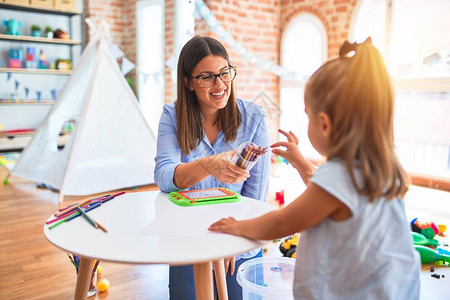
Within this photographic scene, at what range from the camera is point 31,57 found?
5.35 meters

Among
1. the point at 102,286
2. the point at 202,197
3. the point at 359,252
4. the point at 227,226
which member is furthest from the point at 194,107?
the point at 102,286

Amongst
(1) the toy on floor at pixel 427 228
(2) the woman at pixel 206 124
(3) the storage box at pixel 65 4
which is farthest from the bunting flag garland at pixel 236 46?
(3) the storage box at pixel 65 4

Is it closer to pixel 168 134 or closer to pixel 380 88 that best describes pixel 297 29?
pixel 168 134

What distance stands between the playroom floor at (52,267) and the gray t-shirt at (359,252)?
116cm

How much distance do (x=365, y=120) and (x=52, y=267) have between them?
6.08 feet

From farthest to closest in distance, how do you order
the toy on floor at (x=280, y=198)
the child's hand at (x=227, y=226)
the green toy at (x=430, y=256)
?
the toy on floor at (x=280, y=198)
the green toy at (x=430, y=256)
the child's hand at (x=227, y=226)

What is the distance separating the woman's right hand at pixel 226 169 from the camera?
115 centimetres

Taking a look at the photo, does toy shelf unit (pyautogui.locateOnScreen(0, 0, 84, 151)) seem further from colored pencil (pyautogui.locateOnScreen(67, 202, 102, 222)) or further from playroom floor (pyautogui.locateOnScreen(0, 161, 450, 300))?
colored pencil (pyautogui.locateOnScreen(67, 202, 102, 222))

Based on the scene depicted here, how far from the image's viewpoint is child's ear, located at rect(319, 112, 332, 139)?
806mm

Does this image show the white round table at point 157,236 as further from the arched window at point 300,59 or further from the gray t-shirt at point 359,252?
the arched window at point 300,59

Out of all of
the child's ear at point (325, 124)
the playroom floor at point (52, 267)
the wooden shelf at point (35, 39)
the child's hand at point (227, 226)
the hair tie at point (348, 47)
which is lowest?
the playroom floor at point (52, 267)

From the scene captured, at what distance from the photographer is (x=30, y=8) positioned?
5.29 m

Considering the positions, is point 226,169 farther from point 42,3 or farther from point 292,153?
point 42,3

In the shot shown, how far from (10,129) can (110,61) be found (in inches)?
107
